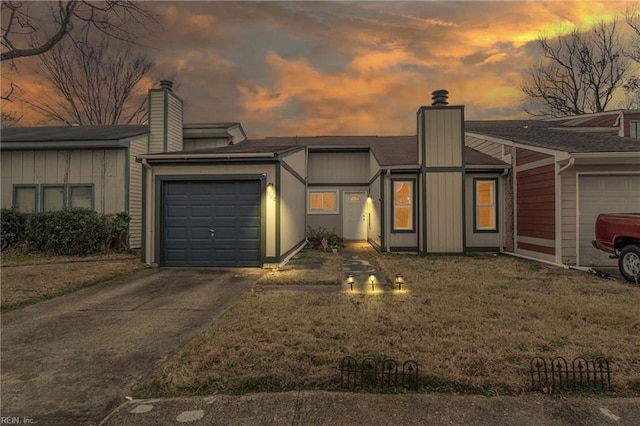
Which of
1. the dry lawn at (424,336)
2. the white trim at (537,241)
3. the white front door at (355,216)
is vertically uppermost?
the white front door at (355,216)

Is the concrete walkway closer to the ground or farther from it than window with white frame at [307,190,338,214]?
closer to the ground

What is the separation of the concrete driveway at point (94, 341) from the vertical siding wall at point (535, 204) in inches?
343

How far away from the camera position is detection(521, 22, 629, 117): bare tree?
91.9 ft

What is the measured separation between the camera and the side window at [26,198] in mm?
12562

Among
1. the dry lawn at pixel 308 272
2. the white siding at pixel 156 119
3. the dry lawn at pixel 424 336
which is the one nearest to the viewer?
the dry lawn at pixel 424 336

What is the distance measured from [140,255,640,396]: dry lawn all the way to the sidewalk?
175 millimetres

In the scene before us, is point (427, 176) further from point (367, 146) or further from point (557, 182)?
point (367, 146)

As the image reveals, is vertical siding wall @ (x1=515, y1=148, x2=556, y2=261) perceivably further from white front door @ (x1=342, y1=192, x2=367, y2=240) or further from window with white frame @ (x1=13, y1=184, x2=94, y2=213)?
window with white frame @ (x1=13, y1=184, x2=94, y2=213)

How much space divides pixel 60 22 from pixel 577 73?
3734cm

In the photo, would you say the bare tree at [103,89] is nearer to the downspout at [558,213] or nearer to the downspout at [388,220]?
the downspout at [388,220]

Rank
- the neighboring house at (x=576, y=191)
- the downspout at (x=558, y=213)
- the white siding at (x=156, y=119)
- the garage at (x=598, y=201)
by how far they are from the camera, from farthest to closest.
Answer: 1. the white siding at (x=156, y=119)
2. the downspout at (x=558, y=213)
3. the garage at (x=598, y=201)
4. the neighboring house at (x=576, y=191)

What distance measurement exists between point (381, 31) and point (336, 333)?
37.3 ft

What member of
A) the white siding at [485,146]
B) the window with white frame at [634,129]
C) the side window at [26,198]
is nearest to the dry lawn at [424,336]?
the white siding at [485,146]

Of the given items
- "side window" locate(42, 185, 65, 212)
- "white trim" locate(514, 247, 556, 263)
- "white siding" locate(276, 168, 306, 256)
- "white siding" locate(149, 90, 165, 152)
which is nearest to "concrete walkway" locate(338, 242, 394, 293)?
"white siding" locate(276, 168, 306, 256)
